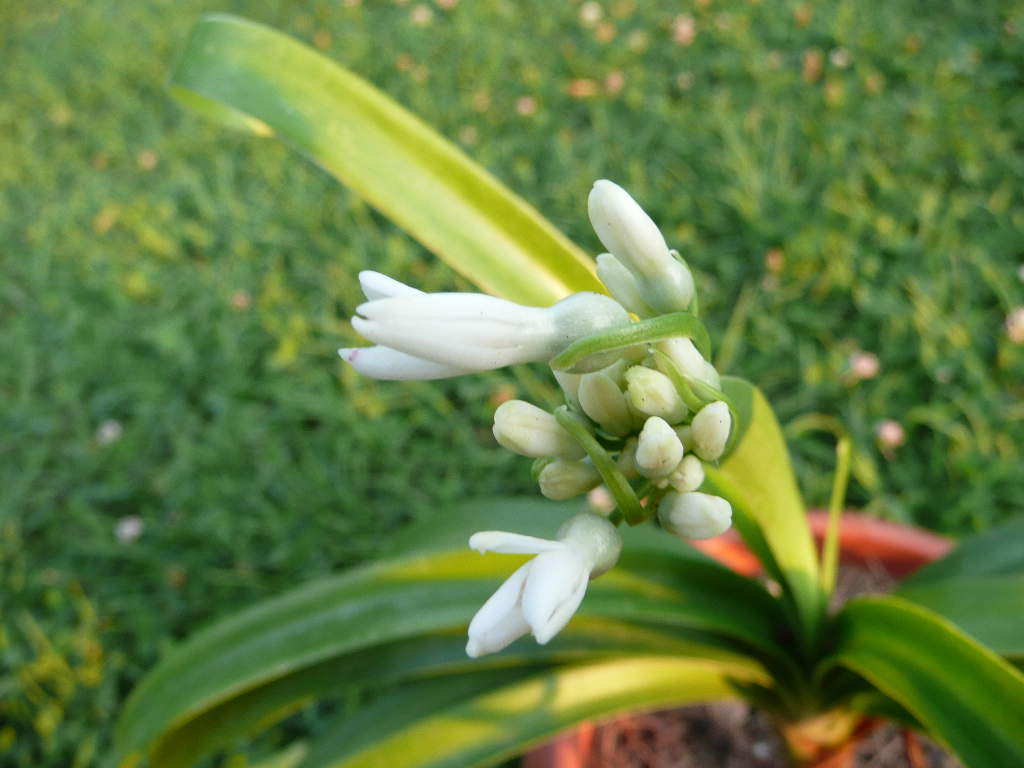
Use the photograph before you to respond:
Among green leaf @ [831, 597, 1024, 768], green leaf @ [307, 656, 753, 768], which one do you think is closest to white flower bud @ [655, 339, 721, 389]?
green leaf @ [831, 597, 1024, 768]

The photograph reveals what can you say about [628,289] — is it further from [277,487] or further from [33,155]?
[33,155]

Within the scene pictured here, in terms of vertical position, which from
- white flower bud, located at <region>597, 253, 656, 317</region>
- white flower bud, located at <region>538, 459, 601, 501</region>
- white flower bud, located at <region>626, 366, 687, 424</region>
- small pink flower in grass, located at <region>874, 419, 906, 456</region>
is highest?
small pink flower in grass, located at <region>874, 419, 906, 456</region>

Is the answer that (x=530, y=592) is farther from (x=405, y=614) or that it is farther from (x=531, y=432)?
(x=405, y=614)

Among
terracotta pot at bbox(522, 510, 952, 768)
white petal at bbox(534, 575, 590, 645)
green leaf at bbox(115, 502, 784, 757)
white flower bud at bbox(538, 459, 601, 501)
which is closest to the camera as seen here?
white petal at bbox(534, 575, 590, 645)

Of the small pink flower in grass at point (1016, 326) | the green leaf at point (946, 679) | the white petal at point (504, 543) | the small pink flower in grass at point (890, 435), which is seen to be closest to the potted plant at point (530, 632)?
the green leaf at point (946, 679)

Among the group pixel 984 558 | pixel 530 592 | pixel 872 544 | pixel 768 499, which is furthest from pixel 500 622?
pixel 872 544

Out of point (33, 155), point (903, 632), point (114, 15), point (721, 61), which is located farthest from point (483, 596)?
point (114, 15)

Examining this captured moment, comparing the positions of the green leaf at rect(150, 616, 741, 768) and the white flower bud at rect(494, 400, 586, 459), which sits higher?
the white flower bud at rect(494, 400, 586, 459)

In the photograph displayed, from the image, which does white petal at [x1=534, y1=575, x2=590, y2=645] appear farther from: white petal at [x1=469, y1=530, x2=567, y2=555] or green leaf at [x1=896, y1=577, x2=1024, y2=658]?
green leaf at [x1=896, y1=577, x2=1024, y2=658]
